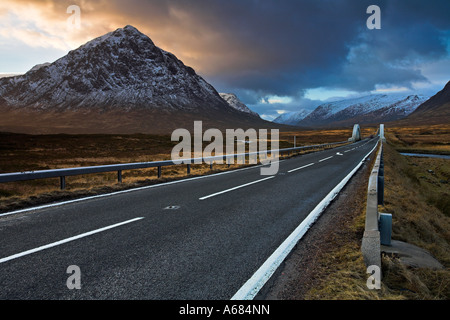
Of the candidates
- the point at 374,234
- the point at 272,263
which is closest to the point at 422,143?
the point at 374,234

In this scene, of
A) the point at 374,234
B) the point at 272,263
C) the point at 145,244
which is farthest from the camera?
the point at 145,244

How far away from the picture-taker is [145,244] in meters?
4.55

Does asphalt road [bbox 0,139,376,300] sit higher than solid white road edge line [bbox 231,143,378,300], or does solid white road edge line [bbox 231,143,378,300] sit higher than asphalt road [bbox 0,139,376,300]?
asphalt road [bbox 0,139,376,300]

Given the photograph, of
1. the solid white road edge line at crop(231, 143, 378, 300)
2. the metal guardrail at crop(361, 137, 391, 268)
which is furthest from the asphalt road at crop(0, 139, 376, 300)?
the metal guardrail at crop(361, 137, 391, 268)

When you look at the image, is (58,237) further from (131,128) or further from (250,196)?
(131,128)

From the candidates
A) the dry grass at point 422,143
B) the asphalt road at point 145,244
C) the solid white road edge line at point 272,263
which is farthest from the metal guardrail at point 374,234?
the dry grass at point 422,143

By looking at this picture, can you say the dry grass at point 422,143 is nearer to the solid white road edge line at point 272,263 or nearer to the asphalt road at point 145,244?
the solid white road edge line at point 272,263

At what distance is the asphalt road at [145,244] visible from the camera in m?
3.23

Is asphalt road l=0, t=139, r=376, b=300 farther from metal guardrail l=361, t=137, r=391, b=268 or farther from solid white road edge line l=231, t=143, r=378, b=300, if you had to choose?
metal guardrail l=361, t=137, r=391, b=268

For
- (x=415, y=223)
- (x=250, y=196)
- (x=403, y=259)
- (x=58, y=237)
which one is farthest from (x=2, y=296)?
(x=415, y=223)

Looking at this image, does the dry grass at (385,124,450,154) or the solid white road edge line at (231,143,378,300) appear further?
the dry grass at (385,124,450,154)

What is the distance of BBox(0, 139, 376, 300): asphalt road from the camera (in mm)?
3230

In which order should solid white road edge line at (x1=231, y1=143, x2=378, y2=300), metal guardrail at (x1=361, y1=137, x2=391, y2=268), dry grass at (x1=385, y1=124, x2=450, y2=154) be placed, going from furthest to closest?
1. dry grass at (x1=385, y1=124, x2=450, y2=154)
2. metal guardrail at (x1=361, y1=137, x2=391, y2=268)
3. solid white road edge line at (x1=231, y1=143, x2=378, y2=300)

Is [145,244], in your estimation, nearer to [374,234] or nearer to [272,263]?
[272,263]
